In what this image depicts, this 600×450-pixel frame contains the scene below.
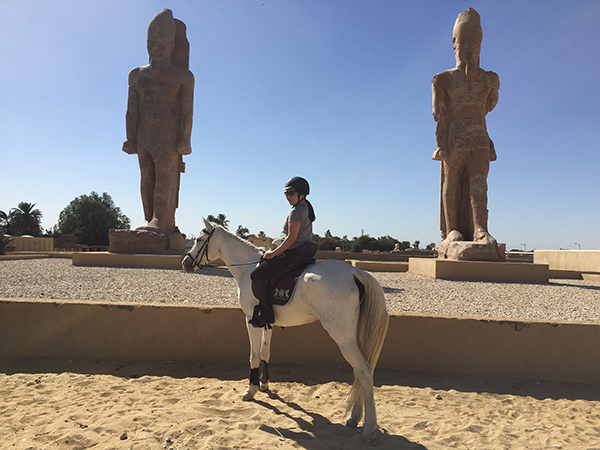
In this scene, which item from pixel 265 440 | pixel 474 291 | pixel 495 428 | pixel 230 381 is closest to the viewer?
pixel 265 440

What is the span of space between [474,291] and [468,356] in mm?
4167

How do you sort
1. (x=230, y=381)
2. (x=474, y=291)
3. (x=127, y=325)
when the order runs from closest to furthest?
(x=230, y=381) → (x=127, y=325) → (x=474, y=291)

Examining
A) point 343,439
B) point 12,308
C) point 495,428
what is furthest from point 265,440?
point 12,308

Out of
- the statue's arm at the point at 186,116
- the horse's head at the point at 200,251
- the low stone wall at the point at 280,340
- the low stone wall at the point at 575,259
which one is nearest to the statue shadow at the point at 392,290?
the low stone wall at the point at 280,340

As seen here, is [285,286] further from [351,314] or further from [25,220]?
[25,220]

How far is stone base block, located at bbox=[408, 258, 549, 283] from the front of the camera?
9242mm

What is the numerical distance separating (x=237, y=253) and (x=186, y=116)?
10065mm

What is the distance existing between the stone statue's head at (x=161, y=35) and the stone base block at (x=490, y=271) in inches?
423

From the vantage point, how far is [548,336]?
3.55 meters

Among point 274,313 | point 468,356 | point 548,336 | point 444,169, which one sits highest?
point 444,169

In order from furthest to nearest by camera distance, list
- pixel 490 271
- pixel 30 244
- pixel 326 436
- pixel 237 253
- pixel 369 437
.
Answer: pixel 30 244, pixel 490 271, pixel 237 253, pixel 326 436, pixel 369 437

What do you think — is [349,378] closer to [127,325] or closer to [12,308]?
[127,325]

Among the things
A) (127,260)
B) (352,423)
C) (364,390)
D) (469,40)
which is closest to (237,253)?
(364,390)

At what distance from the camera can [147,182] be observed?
1220 cm
